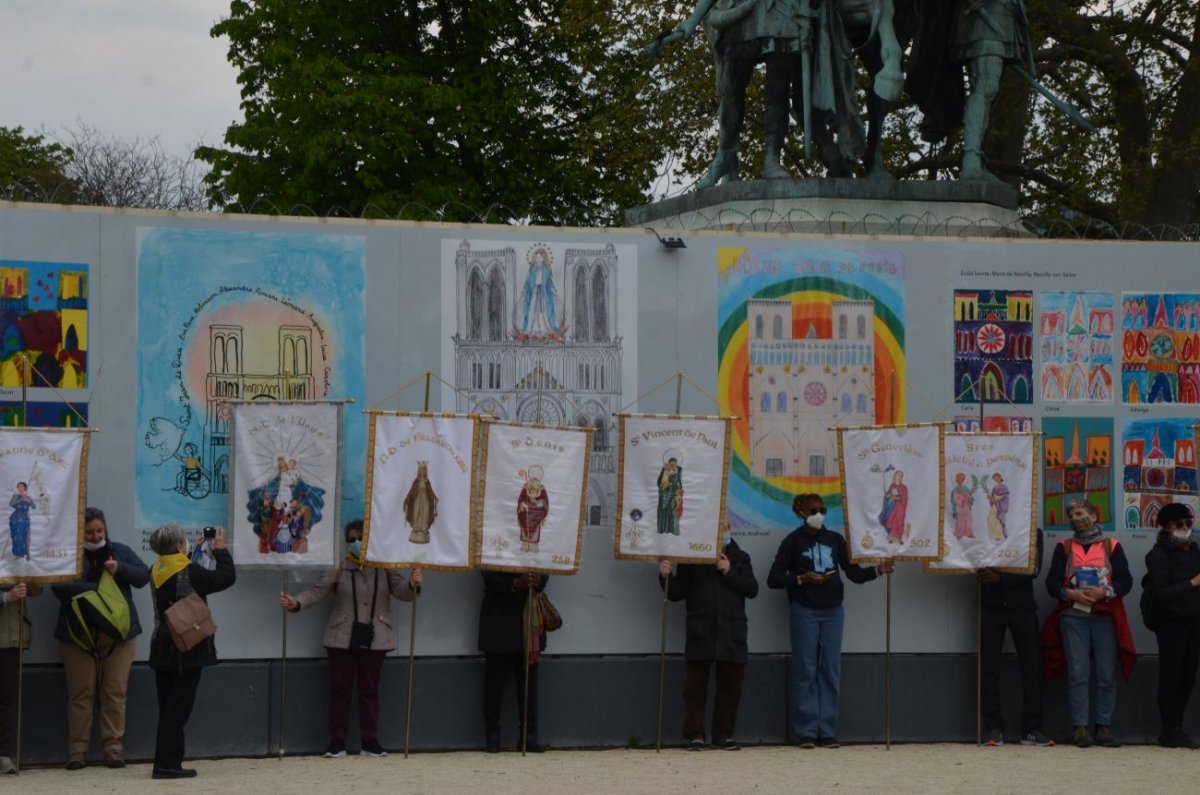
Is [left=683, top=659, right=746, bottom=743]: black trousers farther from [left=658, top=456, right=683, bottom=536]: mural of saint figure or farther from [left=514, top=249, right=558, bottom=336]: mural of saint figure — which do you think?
[left=514, top=249, right=558, bottom=336]: mural of saint figure

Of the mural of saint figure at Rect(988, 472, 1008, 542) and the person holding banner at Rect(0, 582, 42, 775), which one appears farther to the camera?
the mural of saint figure at Rect(988, 472, 1008, 542)

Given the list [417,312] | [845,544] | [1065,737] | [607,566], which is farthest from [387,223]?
[1065,737]

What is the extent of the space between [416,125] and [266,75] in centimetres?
360

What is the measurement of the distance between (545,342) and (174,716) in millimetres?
3615

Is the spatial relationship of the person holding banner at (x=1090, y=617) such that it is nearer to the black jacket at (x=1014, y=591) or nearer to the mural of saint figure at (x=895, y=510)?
the black jacket at (x=1014, y=591)

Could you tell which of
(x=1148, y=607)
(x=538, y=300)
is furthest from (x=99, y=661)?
(x=1148, y=607)

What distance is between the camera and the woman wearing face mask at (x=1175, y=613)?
45.4 ft

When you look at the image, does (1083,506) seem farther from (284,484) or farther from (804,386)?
(284,484)

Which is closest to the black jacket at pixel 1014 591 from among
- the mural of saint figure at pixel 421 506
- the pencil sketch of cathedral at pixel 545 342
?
the pencil sketch of cathedral at pixel 545 342

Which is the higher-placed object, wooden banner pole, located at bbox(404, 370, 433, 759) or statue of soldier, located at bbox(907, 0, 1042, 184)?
statue of soldier, located at bbox(907, 0, 1042, 184)

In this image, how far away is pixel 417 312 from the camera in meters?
13.7

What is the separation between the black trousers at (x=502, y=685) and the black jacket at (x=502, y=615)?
0.09 m

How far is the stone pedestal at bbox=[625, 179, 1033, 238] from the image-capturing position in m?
14.6

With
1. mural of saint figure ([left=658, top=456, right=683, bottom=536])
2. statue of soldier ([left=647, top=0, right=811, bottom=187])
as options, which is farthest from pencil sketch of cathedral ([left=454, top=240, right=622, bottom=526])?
statue of soldier ([left=647, top=0, right=811, bottom=187])
